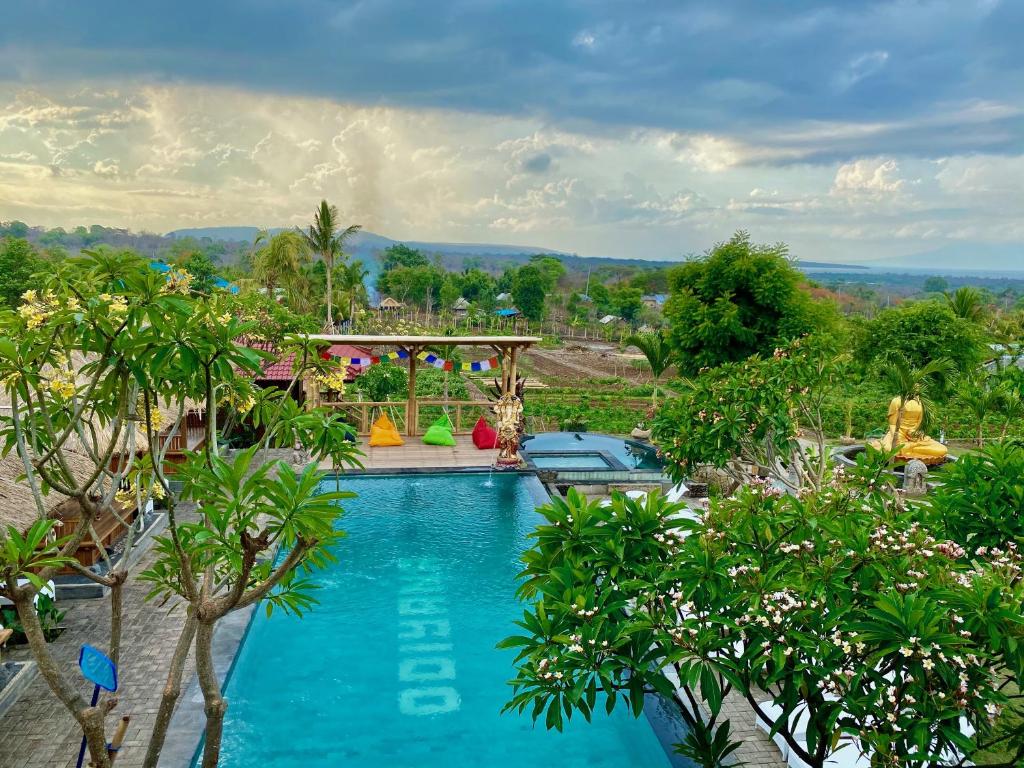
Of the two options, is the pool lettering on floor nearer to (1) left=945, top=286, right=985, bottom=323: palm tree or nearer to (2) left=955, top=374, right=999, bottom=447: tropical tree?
(2) left=955, top=374, right=999, bottom=447: tropical tree

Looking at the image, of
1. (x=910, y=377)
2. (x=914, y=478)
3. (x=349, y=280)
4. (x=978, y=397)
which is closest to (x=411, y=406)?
(x=910, y=377)

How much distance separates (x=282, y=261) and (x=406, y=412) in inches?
583

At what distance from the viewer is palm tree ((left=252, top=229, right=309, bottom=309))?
→ 29.9 meters

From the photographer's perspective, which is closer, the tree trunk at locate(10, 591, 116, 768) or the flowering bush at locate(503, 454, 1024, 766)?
the flowering bush at locate(503, 454, 1024, 766)

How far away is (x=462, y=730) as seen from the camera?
678 centimetres

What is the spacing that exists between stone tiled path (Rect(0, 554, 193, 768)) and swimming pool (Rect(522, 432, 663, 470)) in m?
9.86

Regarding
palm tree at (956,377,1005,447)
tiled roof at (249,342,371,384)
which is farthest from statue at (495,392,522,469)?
palm tree at (956,377,1005,447)

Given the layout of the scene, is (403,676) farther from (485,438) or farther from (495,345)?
(485,438)

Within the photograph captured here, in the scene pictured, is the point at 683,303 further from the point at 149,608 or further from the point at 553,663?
the point at 553,663

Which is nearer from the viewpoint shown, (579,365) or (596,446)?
(596,446)

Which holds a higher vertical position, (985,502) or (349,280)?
(349,280)

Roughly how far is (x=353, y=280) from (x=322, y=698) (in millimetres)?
32094

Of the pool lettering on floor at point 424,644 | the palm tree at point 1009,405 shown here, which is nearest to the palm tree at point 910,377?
the palm tree at point 1009,405

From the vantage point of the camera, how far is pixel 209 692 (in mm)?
4246
